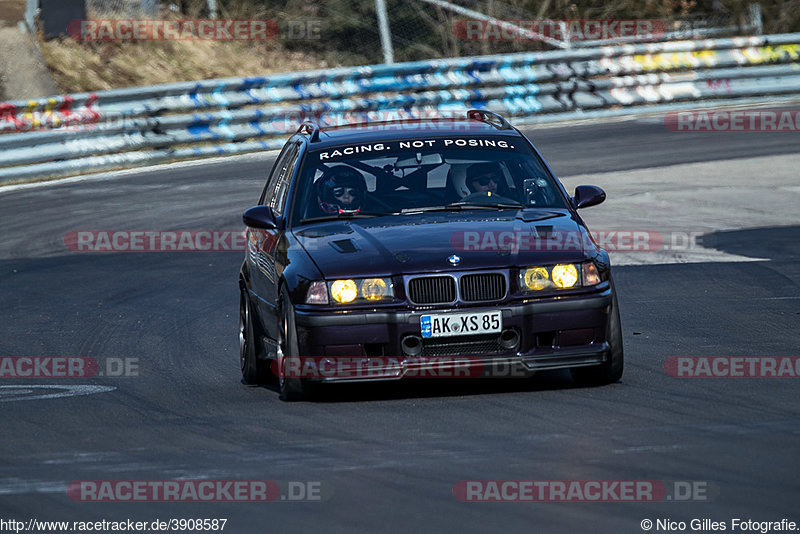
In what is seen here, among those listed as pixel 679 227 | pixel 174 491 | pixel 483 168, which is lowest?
pixel 679 227

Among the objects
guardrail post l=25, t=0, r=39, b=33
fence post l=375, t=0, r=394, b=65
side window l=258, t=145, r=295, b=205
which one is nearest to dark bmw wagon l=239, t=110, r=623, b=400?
side window l=258, t=145, r=295, b=205

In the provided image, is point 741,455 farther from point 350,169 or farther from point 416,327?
point 350,169

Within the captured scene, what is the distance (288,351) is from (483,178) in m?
1.82

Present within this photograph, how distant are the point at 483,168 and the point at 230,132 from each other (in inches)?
549

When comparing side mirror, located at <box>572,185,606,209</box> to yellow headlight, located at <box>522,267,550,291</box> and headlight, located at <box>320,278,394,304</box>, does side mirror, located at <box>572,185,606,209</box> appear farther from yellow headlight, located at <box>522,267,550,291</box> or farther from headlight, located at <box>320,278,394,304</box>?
headlight, located at <box>320,278,394,304</box>

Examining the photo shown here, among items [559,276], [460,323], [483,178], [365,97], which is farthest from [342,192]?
[365,97]

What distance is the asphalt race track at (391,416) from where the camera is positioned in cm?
517

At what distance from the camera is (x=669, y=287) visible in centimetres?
1184

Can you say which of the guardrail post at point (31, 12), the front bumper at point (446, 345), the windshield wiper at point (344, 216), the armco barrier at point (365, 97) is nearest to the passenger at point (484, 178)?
the windshield wiper at point (344, 216)

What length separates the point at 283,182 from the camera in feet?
30.4

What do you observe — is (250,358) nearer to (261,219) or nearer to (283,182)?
(261,219)

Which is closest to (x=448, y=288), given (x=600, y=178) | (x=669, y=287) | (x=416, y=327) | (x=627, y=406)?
(x=416, y=327)

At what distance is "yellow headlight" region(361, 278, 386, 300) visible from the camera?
290 inches

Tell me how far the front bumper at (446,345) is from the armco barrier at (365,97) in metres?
13.7
